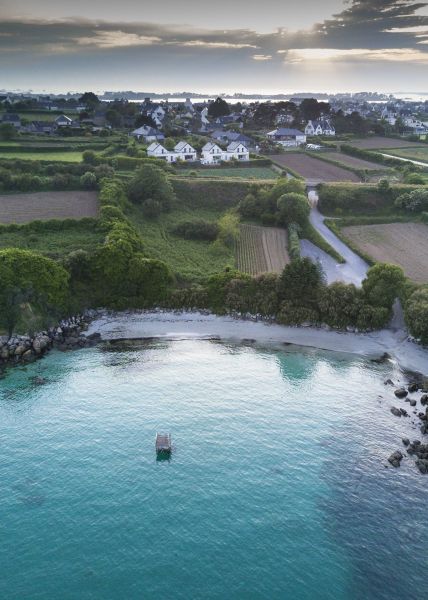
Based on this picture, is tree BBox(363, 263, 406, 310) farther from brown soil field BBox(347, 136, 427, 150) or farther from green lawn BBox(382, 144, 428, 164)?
brown soil field BBox(347, 136, 427, 150)

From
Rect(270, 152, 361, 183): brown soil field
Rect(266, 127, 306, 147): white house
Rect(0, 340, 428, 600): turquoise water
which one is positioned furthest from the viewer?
Rect(266, 127, 306, 147): white house

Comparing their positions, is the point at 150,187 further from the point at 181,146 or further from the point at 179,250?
the point at 181,146

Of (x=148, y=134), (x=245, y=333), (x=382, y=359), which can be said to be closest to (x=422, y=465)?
(x=382, y=359)

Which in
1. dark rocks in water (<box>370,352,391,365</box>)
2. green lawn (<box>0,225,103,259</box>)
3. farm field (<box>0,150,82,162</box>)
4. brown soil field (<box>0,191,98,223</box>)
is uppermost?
farm field (<box>0,150,82,162</box>)

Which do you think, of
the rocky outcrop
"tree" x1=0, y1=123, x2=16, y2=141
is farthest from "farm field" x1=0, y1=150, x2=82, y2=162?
the rocky outcrop

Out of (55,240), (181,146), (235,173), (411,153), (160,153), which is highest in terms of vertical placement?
(181,146)

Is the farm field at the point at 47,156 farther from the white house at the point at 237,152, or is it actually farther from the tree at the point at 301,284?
the tree at the point at 301,284

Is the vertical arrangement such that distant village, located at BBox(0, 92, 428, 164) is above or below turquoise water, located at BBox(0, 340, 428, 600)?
above

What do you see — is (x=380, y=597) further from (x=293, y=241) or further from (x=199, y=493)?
(x=293, y=241)
